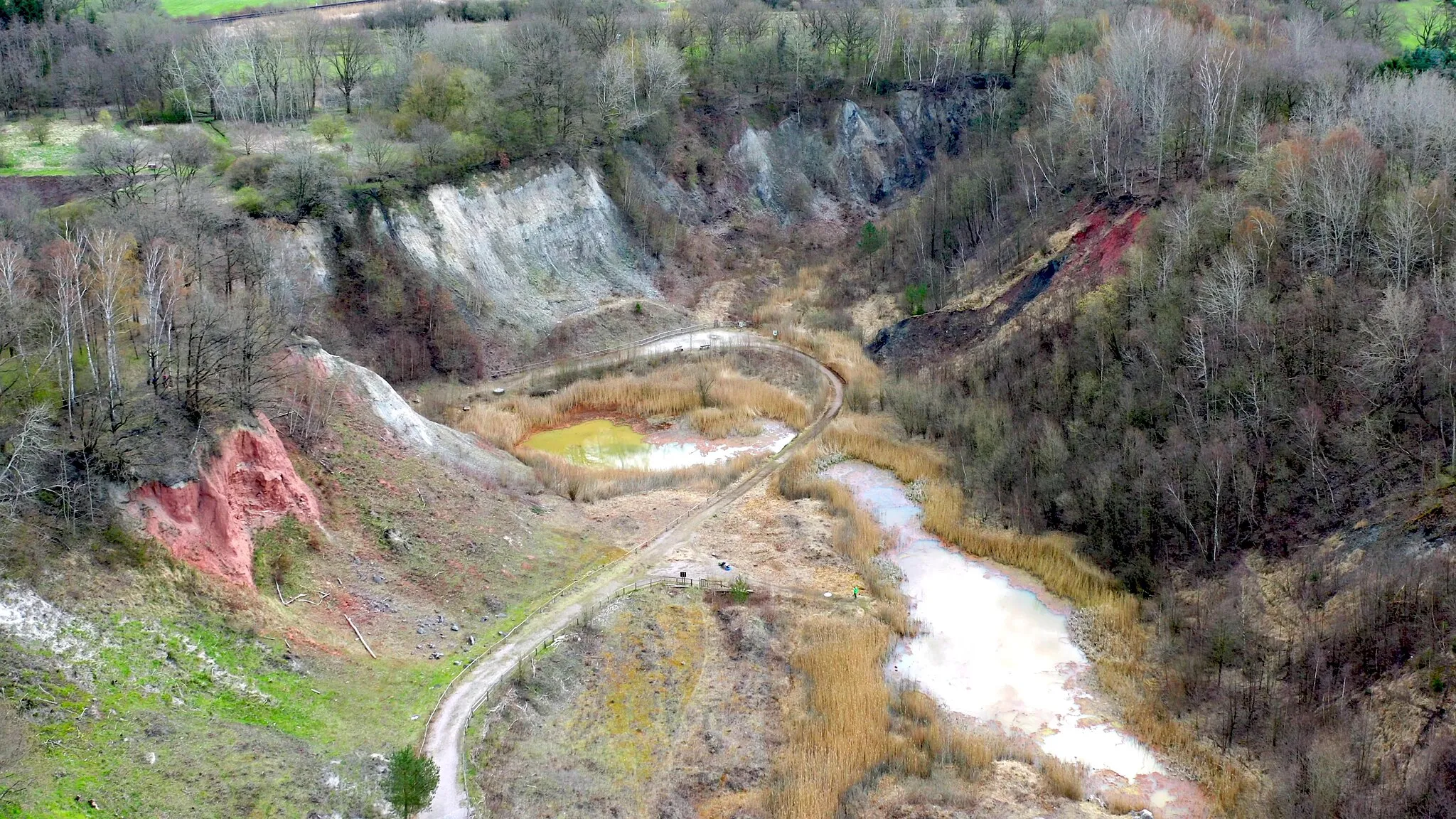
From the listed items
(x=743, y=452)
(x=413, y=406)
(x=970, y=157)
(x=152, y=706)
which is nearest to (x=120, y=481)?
(x=152, y=706)

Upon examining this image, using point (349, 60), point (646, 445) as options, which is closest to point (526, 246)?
point (349, 60)

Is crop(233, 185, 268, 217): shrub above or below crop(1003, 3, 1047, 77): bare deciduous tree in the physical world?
below

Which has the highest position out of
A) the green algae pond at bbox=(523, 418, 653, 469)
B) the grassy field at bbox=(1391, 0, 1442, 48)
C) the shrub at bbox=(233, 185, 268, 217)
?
the grassy field at bbox=(1391, 0, 1442, 48)

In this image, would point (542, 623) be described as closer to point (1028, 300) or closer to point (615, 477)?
point (615, 477)

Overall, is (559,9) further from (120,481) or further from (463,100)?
(120,481)

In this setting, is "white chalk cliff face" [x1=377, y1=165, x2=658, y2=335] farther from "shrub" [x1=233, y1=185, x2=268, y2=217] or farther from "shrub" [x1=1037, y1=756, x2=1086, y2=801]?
"shrub" [x1=1037, y1=756, x2=1086, y2=801]

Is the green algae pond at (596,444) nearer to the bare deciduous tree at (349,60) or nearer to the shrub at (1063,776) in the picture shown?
the shrub at (1063,776)

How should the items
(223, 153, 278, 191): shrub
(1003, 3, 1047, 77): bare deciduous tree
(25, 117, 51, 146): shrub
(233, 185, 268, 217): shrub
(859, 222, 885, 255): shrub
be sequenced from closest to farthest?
(233, 185, 268, 217): shrub → (223, 153, 278, 191): shrub → (25, 117, 51, 146): shrub → (859, 222, 885, 255): shrub → (1003, 3, 1047, 77): bare deciduous tree

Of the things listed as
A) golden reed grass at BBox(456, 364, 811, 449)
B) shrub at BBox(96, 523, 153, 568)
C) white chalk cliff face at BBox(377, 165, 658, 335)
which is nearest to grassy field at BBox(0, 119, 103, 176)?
white chalk cliff face at BBox(377, 165, 658, 335)

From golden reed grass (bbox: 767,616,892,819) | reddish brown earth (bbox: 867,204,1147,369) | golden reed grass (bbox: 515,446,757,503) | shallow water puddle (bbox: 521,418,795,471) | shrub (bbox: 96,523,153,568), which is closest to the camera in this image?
golden reed grass (bbox: 767,616,892,819)
